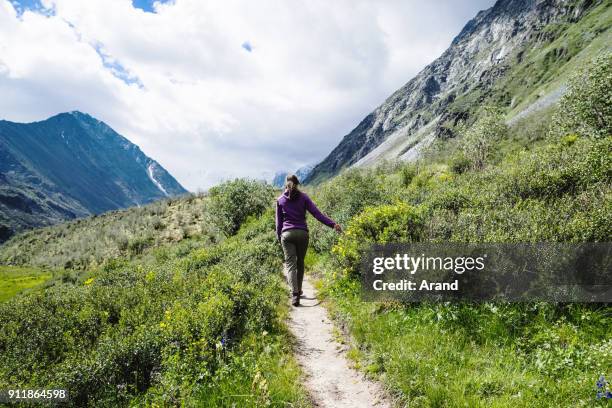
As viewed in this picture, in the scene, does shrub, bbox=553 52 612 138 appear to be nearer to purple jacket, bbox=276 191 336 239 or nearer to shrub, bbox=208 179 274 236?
purple jacket, bbox=276 191 336 239

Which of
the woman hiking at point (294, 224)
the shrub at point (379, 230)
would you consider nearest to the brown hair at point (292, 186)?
the woman hiking at point (294, 224)

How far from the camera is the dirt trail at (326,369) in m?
5.45

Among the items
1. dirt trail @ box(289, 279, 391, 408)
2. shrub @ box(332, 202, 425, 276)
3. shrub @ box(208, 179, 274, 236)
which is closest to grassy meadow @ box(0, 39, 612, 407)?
shrub @ box(332, 202, 425, 276)

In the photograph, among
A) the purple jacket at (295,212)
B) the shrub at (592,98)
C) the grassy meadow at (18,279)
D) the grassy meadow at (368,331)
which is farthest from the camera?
the grassy meadow at (18,279)

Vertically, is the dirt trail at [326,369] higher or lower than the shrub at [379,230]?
lower

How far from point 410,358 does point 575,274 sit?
3.22m

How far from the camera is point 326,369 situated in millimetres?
6441

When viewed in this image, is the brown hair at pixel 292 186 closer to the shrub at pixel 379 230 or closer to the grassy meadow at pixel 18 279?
the shrub at pixel 379 230

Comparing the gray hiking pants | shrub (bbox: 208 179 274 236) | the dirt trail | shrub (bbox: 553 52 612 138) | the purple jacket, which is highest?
shrub (bbox: 553 52 612 138)

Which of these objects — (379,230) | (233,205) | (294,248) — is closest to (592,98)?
(379,230)

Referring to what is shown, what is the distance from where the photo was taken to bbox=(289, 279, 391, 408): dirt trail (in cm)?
545

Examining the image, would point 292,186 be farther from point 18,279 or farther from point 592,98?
point 18,279

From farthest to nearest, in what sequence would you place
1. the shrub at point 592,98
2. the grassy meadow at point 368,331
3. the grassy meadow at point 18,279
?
the grassy meadow at point 18,279 → the shrub at point 592,98 → the grassy meadow at point 368,331

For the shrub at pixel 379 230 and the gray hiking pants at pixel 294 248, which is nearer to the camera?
the shrub at pixel 379 230
